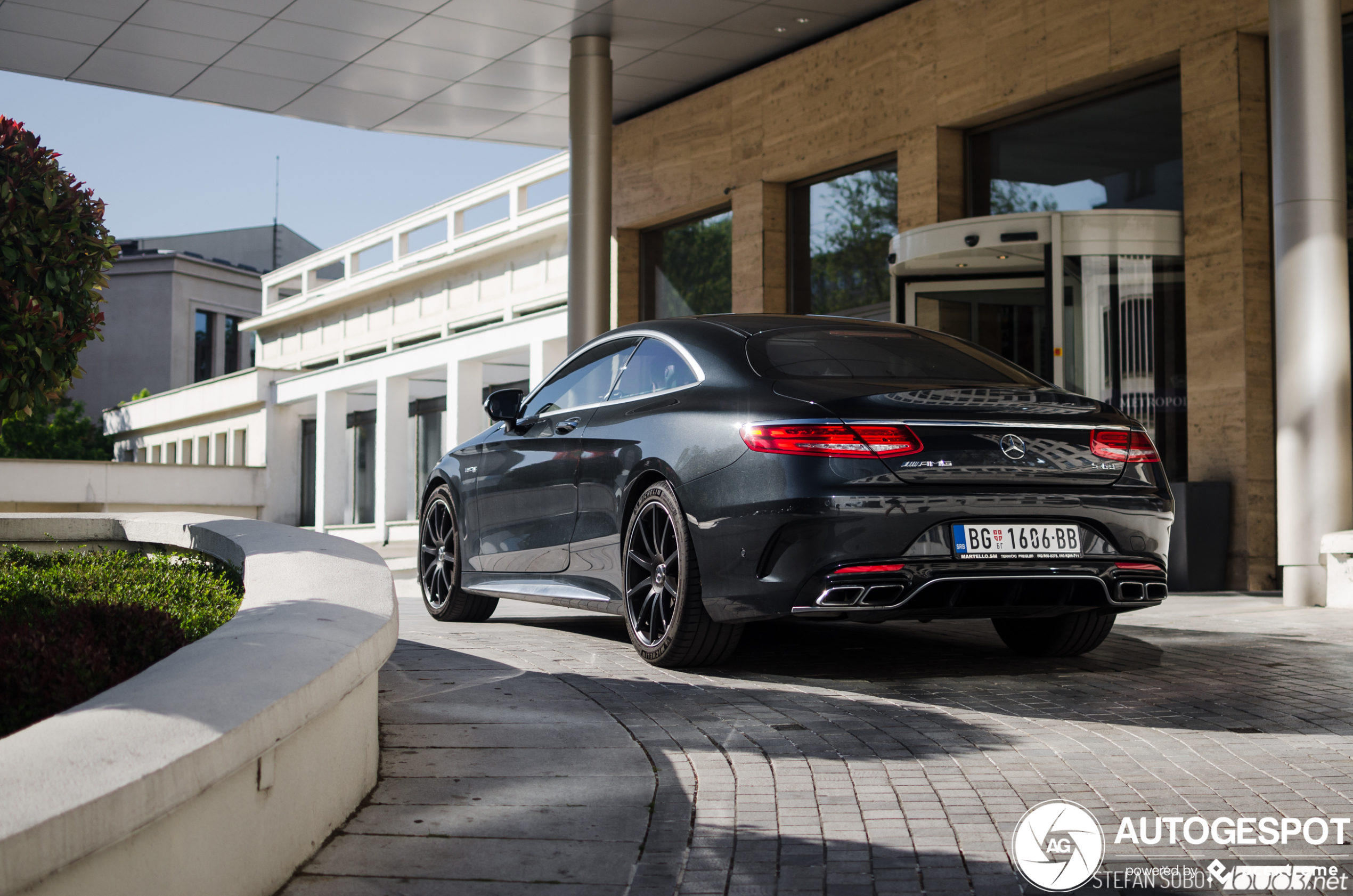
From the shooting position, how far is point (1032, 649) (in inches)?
247

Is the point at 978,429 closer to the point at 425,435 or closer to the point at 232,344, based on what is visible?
the point at 425,435

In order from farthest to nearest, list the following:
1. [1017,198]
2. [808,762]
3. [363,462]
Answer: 1. [363,462]
2. [1017,198]
3. [808,762]

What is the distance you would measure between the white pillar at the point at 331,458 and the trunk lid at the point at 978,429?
31791 mm

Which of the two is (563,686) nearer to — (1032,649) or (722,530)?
(722,530)

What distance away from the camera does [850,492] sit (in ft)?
15.9

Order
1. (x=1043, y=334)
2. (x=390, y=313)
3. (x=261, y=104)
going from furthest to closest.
Result: (x=390, y=313)
(x=261, y=104)
(x=1043, y=334)

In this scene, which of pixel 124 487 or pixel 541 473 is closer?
pixel 541 473

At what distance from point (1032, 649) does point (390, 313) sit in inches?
1542

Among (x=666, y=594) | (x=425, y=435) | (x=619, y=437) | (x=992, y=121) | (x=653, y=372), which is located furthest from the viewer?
(x=425, y=435)

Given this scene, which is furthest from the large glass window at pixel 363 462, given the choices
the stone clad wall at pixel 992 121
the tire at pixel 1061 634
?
the tire at pixel 1061 634

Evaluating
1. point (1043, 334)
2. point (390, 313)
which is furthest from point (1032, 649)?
point (390, 313)

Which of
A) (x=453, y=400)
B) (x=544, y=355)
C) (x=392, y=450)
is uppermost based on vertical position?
(x=544, y=355)

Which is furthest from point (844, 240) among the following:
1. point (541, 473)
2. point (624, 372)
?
point (624, 372)

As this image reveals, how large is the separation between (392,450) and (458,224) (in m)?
12.1
